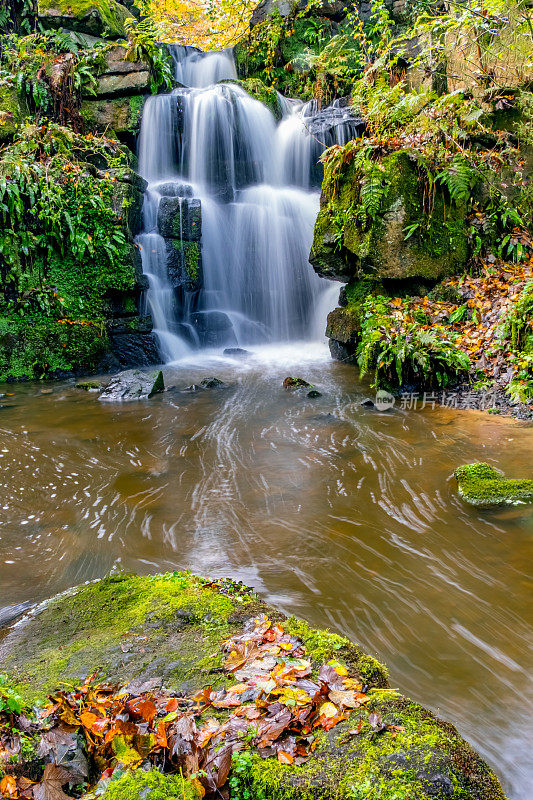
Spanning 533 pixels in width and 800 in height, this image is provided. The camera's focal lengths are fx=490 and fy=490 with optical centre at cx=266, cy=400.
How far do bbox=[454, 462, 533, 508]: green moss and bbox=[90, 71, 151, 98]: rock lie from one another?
13.2 m

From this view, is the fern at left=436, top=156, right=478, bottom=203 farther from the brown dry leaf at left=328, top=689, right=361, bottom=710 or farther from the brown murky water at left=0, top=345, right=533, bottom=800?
the brown dry leaf at left=328, top=689, right=361, bottom=710

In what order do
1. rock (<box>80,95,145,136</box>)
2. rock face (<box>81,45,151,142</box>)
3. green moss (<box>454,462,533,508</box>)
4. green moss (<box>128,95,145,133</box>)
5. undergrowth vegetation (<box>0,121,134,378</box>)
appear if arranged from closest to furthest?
green moss (<box>454,462,533,508</box>), undergrowth vegetation (<box>0,121,134,378</box>), rock (<box>80,95,145,136</box>), rock face (<box>81,45,151,142</box>), green moss (<box>128,95,145,133</box>)

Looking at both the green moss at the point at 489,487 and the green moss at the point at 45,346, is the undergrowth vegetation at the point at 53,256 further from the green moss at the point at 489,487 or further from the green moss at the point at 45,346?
the green moss at the point at 489,487

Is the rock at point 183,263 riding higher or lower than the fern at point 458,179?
lower

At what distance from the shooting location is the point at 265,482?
15.5ft

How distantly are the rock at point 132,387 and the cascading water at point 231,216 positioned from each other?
2459mm

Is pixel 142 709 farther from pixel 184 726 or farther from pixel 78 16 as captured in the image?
pixel 78 16

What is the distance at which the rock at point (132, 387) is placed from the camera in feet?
25.8

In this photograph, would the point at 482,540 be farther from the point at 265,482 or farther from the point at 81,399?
the point at 81,399

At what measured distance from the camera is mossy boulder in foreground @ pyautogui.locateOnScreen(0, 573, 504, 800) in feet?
4.49

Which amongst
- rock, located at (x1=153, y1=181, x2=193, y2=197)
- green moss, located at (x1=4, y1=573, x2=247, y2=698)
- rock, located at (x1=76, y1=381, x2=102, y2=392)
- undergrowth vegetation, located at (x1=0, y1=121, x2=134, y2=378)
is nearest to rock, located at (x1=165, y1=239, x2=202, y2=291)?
undergrowth vegetation, located at (x1=0, y1=121, x2=134, y2=378)

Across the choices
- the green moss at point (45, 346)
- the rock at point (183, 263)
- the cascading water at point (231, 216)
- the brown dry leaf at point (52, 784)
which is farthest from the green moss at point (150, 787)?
the rock at point (183, 263)

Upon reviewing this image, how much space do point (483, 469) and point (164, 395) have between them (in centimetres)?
525

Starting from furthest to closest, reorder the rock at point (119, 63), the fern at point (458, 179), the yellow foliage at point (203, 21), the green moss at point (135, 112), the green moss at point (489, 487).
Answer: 1. the yellow foliage at point (203, 21)
2. the rock at point (119, 63)
3. the green moss at point (135, 112)
4. the fern at point (458, 179)
5. the green moss at point (489, 487)
